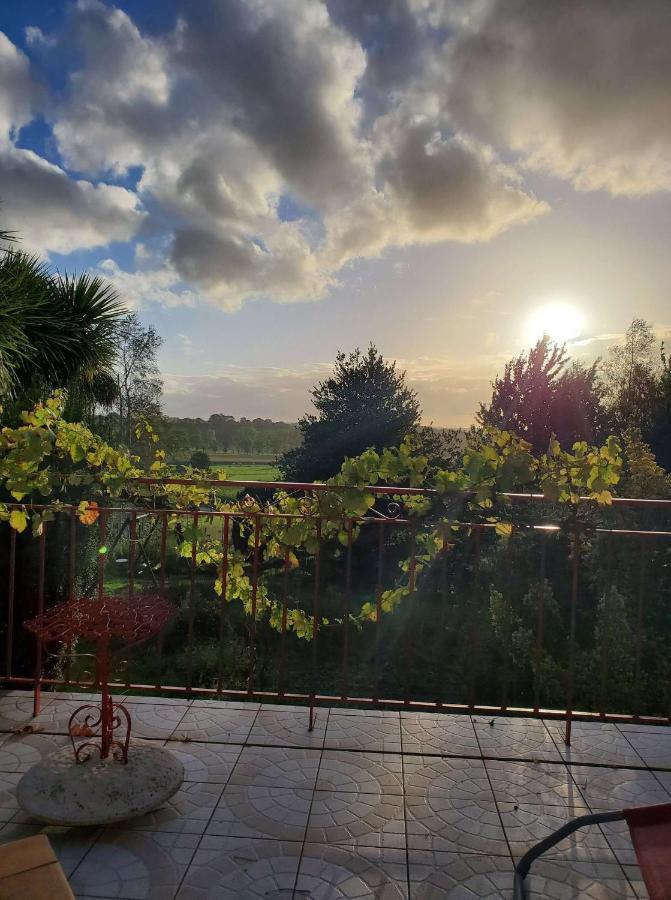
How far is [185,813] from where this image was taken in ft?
7.42

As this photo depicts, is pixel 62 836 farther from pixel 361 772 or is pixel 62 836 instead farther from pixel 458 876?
pixel 458 876

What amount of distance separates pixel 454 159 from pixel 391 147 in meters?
1.57

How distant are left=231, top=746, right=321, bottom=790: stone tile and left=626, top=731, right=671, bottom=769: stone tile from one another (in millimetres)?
1479

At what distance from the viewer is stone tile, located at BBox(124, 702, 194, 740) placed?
2.88 m

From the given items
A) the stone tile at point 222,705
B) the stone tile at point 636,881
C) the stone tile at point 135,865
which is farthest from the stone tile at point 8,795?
the stone tile at point 636,881

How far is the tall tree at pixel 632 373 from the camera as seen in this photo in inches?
Answer: 973

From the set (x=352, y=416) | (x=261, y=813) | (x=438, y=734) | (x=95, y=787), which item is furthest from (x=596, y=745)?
(x=352, y=416)

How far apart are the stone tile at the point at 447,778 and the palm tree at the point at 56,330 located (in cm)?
871

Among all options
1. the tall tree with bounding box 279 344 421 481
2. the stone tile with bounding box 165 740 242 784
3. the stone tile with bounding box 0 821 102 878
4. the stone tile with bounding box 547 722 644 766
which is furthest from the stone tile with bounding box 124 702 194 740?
the tall tree with bounding box 279 344 421 481

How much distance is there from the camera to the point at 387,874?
6.44 feet

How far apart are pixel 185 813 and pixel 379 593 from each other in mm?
1300

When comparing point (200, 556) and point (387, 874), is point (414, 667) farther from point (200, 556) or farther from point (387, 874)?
point (387, 874)

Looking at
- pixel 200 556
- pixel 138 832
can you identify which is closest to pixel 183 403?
pixel 200 556

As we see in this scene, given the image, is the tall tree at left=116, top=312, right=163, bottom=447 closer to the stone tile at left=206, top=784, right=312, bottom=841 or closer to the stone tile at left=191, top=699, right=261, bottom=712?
the stone tile at left=191, top=699, right=261, bottom=712
